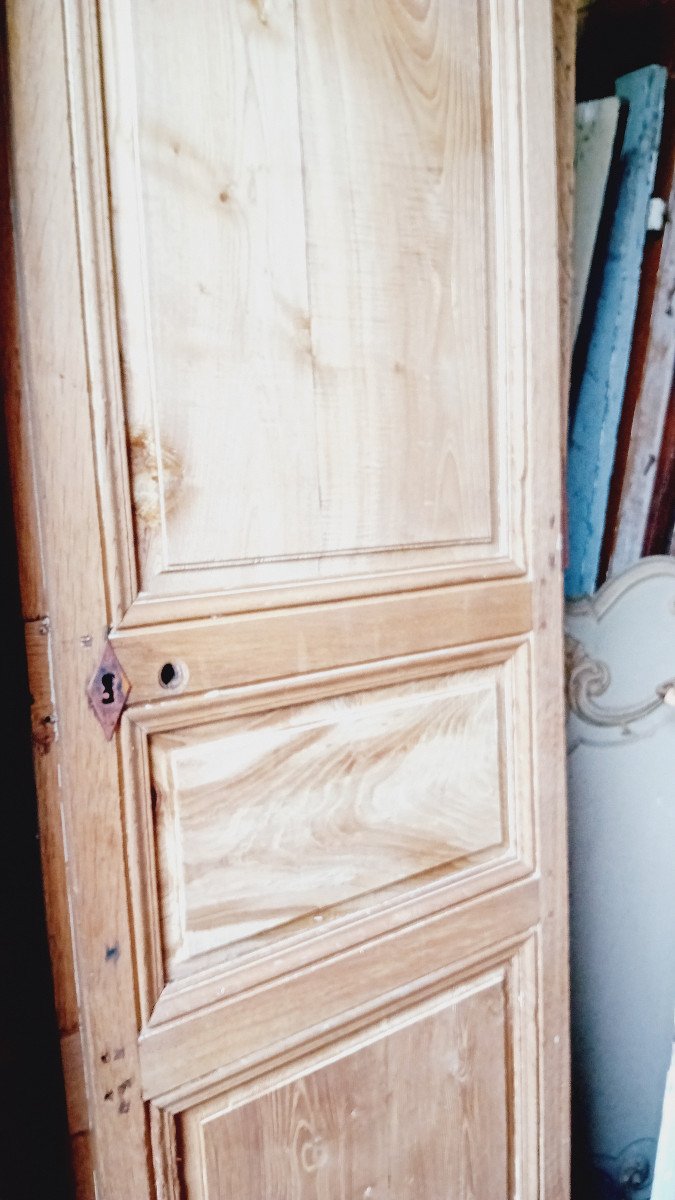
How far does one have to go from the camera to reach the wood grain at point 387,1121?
704mm

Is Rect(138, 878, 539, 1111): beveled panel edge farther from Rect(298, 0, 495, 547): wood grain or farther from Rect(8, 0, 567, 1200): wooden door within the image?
Rect(298, 0, 495, 547): wood grain

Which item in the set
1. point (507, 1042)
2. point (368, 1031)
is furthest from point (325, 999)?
point (507, 1042)

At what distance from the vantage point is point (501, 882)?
881 mm

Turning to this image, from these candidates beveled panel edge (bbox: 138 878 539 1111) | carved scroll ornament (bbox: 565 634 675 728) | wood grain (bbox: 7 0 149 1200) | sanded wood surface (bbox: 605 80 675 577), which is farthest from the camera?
sanded wood surface (bbox: 605 80 675 577)

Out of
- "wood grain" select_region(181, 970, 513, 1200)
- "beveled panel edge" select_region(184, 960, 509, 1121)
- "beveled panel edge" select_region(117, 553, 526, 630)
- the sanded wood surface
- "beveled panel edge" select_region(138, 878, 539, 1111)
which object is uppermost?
the sanded wood surface

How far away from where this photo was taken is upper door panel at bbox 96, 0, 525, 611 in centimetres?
62

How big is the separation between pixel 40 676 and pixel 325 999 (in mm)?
439

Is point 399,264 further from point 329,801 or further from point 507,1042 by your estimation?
point 507,1042

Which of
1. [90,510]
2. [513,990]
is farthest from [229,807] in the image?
[513,990]

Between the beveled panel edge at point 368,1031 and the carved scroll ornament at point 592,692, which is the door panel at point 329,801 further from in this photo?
the carved scroll ornament at point 592,692

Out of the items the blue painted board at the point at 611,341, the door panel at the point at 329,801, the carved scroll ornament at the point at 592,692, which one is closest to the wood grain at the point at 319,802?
the door panel at the point at 329,801

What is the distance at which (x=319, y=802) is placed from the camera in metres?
0.74

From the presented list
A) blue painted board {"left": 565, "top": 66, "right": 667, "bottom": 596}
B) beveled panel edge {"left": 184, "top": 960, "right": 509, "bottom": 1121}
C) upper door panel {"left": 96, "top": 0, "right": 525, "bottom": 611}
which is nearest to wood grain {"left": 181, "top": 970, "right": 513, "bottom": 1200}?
beveled panel edge {"left": 184, "top": 960, "right": 509, "bottom": 1121}

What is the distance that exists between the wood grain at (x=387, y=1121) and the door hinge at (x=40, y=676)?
1.31ft
